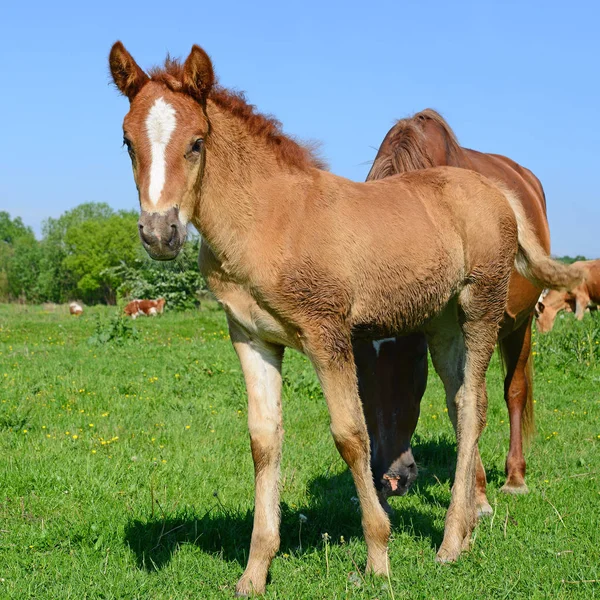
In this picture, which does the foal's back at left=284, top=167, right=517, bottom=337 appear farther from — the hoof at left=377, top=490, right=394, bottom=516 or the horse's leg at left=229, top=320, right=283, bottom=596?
the hoof at left=377, top=490, right=394, bottom=516

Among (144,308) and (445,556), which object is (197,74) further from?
(144,308)

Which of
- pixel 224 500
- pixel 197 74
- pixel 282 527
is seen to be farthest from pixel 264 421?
pixel 197 74

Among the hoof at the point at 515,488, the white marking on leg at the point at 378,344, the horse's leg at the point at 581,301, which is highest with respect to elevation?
the horse's leg at the point at 581,301

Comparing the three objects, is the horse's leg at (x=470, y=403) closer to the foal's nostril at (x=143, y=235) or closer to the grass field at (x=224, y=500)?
the grass field at (x=224, y=500)

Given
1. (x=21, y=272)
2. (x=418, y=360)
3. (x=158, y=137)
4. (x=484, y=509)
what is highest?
(x=21, y=272)

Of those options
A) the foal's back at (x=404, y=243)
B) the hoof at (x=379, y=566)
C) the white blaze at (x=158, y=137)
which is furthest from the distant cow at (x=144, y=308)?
the white blaze at (x=158, y=137)

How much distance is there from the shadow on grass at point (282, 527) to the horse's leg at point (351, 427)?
533 millimetres

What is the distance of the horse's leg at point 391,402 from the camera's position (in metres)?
4.30

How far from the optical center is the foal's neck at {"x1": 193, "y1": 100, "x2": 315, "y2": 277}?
353 cm

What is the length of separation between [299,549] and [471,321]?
1707 mm

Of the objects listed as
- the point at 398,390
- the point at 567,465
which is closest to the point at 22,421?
the point at 398,390

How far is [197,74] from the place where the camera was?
3379mm

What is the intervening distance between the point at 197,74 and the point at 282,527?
2808 millimetres

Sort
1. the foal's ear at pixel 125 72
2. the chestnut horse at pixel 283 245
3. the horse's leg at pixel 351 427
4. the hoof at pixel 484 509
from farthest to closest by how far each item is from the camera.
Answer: the hoof at pixel 484 509, the horse's leg at pixel 351 427, the foal's ear at pixel 125 72, the chestnut horse at pixel 283 245
